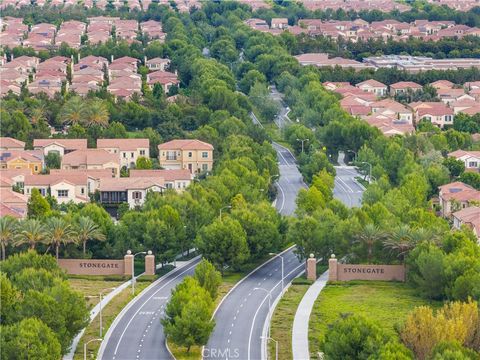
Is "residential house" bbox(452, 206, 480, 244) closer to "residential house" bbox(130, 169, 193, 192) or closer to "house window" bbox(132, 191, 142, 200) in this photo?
"residential house" bbox(130, 169, 193, 192)

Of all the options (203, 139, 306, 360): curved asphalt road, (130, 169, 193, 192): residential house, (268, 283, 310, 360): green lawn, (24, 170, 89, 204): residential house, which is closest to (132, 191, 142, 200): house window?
(130, 169, 193, 192): residential house

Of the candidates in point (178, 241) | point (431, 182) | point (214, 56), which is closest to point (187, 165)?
point (431, 182)

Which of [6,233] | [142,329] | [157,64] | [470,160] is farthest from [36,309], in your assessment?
[157,64]

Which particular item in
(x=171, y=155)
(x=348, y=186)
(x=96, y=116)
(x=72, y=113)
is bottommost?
(x=348, y=186)

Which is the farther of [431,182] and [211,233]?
[431,182]

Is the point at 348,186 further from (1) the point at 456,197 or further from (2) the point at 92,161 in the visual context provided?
(2) the point at 92,161

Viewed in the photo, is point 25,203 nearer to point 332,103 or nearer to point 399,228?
point 399,228
